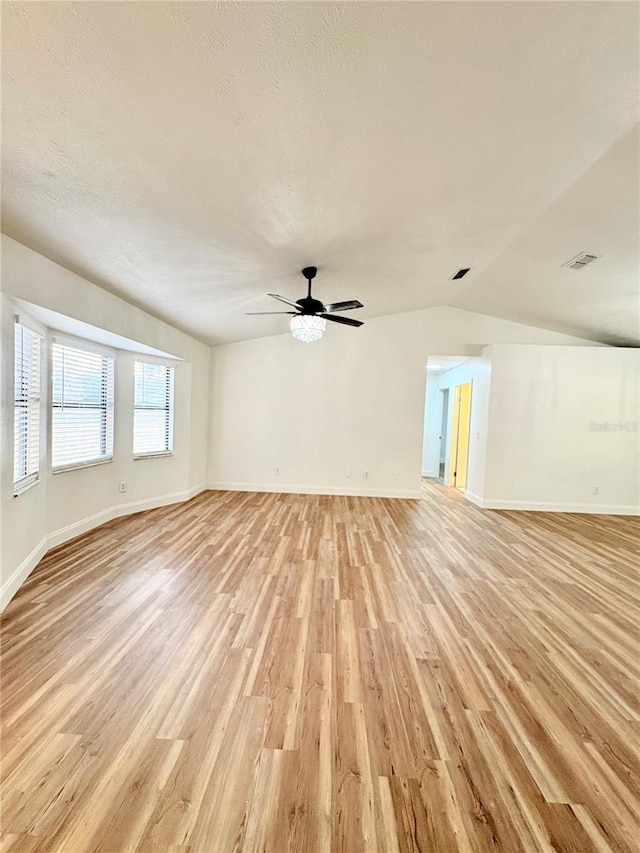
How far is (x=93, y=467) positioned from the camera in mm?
4145

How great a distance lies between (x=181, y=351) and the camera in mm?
5309

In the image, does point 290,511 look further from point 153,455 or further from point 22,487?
point 22,487

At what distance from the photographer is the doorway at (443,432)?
870 cm

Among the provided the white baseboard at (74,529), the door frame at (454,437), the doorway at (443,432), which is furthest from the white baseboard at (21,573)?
the doorway at (443,432)

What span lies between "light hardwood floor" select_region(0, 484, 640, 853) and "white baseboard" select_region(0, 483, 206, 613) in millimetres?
100

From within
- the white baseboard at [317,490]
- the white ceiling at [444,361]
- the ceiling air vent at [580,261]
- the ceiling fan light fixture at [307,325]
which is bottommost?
the white baseboard at [317,490]

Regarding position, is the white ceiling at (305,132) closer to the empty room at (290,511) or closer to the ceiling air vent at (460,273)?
the empty room at (290,511)

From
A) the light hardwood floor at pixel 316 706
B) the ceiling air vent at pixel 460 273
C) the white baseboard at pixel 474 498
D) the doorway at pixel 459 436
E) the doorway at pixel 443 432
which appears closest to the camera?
the light hardwood floor at pixel 316 706

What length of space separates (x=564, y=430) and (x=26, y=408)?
7.20m

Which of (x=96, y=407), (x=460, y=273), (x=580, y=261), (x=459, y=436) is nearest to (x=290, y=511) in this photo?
(x=96, y=407)

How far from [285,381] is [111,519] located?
11.7 feet

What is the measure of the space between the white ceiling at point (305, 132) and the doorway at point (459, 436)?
13.6ft

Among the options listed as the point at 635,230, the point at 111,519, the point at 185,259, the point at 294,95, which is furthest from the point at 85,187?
the point at 635,230

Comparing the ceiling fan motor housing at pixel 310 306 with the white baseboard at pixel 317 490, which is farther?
the white baseboard at pixel 317 490
